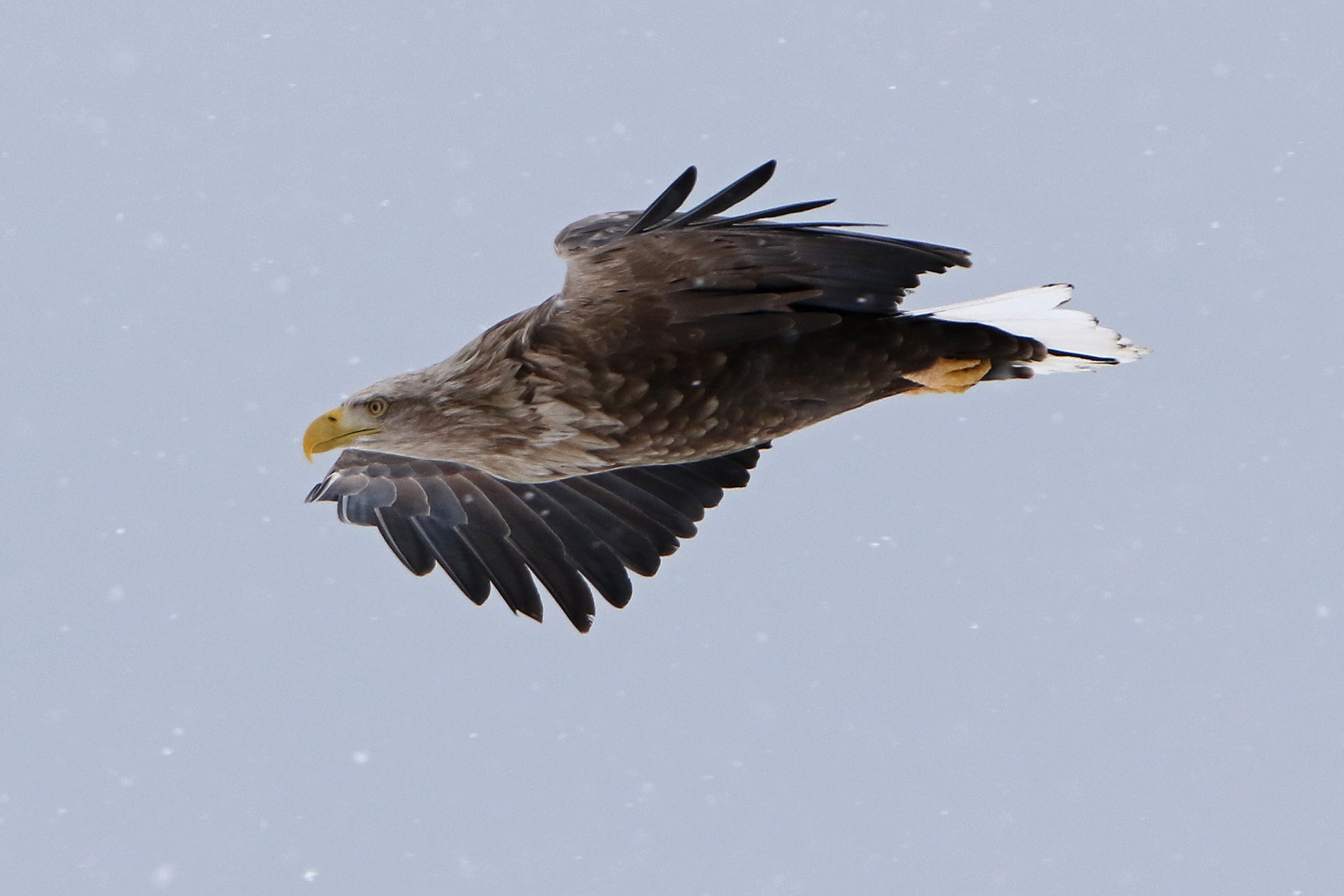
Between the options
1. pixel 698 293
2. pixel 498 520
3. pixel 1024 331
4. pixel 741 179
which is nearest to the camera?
pixel 741 179

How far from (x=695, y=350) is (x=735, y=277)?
26 centimetres

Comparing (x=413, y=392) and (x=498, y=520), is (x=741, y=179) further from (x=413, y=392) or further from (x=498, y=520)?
(x=498, y=520)

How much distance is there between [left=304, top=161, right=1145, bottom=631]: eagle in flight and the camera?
4.41 metres

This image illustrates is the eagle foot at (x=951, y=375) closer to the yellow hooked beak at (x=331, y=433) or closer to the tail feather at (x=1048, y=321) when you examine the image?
the tail feather at (x=1048, y=321)

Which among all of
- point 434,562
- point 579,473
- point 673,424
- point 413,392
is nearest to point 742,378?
point 673,424

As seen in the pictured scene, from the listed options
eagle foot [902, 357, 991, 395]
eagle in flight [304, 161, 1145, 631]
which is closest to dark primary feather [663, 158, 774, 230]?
eagle in flight [304, 161, 1145, 631]

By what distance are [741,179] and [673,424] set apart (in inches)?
35.0

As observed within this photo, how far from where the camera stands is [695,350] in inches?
179

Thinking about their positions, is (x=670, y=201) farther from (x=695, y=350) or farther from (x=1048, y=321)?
(x=1048, y=321)

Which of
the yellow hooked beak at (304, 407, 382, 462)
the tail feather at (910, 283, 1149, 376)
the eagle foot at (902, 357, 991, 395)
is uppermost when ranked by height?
the tail feather at (910, 283, 1149, 376)

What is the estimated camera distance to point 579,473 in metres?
4.72

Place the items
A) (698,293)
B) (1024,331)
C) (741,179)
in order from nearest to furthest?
(741,179) < (698,293) < (1024,331)

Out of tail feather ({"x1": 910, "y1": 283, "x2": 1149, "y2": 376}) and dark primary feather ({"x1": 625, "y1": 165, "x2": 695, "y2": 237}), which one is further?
tail feather ({"x1": 910, "y1": 283, "x2": 1149, "y2": 376})

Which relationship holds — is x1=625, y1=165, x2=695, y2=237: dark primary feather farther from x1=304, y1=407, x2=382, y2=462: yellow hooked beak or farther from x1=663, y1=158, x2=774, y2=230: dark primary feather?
x1=304, y1=407, x2=382, y2=462: yellow hooked beak
